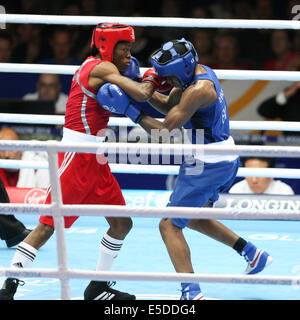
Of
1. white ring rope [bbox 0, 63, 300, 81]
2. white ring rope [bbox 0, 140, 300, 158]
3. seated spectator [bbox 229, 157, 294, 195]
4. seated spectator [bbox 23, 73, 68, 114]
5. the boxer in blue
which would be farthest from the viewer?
seated spectator [bbox 23, 73, 68, 114]

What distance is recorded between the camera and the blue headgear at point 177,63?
3.24m

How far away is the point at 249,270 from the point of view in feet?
12.0

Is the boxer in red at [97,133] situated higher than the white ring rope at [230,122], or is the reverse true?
the white ring rope at [230,122]

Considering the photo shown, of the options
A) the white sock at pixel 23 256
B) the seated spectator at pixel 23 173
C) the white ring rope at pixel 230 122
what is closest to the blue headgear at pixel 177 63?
the white sock at pixel 23 256

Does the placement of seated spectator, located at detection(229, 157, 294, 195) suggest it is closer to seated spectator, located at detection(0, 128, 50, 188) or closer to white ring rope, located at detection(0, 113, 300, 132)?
white ring rope, located at detection(0, 113, 300, 132)

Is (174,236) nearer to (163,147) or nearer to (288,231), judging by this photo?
(163,147)

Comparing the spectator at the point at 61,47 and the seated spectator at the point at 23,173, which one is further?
the spectator at the point at 61,47

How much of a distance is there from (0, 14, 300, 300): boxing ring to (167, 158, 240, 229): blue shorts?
352mm

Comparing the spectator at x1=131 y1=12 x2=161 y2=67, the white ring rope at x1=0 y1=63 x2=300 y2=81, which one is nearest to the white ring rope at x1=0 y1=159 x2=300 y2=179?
the white ring rope at x1=0 y1=63 x2=300 y2=81

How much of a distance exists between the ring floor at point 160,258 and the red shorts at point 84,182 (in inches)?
19.6

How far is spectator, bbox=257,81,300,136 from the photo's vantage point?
5.82m

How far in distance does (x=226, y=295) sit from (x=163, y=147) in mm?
1284

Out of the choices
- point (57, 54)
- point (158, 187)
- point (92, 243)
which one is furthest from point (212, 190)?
point (57, 54)

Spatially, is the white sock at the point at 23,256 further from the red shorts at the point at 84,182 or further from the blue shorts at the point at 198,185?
the blue shorts at the point at 198,185
